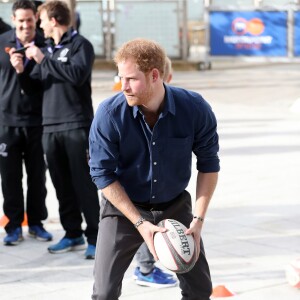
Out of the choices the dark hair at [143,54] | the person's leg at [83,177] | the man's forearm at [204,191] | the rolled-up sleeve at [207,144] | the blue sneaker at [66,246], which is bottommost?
the blue sneaker at [66,246]

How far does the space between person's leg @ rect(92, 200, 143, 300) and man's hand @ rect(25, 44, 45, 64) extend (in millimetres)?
2730

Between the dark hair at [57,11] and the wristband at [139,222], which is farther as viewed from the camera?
the dark hair at [57,11]

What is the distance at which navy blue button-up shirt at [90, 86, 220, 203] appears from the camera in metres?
5.27

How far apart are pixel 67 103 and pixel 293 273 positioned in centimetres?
227

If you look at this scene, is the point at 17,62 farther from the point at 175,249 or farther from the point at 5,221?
the point at 175,249

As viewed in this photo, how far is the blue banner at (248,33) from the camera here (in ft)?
76.8

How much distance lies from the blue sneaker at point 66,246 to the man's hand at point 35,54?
1508mm

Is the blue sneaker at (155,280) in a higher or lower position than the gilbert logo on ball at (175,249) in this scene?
lower

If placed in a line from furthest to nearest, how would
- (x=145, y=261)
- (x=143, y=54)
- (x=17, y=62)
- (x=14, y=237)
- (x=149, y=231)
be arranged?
(x=14, y=237)
(x=17, y=62)
(x=145, y=261)
(x=149, y=231)
(x=143, y=54)

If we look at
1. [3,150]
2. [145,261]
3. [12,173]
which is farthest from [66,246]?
[145,261]

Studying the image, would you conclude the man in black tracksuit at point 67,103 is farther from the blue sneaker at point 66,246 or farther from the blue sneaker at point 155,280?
the blue sneaker at point 155,280

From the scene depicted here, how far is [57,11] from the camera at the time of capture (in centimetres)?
792

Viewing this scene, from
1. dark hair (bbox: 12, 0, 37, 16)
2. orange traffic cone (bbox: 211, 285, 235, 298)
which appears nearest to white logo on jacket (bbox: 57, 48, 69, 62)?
dark hair (bbox: 12, 0, 37, 16)

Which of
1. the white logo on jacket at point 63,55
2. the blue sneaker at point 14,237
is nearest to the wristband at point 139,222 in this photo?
the white logo on jacket at point 63,55
